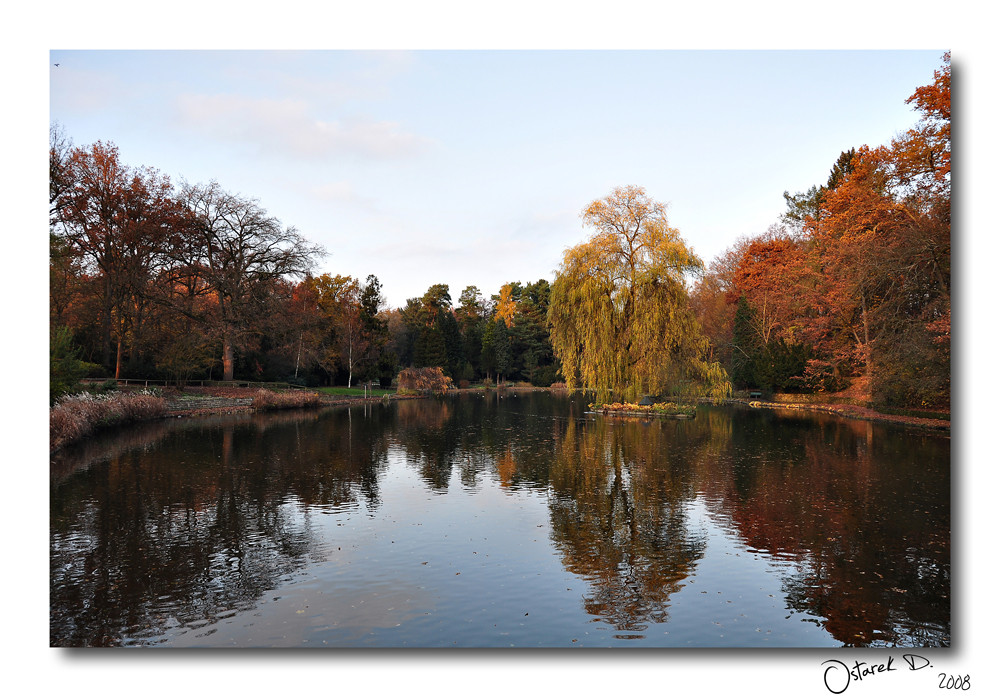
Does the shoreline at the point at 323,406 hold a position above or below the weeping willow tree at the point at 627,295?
below

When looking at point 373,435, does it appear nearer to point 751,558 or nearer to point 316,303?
point 751,558

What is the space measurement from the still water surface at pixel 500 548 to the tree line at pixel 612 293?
299 cm

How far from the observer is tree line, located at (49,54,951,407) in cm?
1305

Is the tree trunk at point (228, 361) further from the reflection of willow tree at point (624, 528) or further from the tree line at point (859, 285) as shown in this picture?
the tree line at point (859, 285)

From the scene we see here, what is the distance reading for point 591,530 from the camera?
27.7ft

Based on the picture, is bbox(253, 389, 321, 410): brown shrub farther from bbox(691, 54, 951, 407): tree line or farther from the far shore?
bbox(691, 54, 951, 407): tree line

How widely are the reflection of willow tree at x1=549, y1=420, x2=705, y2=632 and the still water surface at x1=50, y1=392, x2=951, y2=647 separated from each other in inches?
1.6

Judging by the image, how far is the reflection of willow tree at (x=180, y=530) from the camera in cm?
565

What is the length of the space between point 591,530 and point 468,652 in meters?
3.75

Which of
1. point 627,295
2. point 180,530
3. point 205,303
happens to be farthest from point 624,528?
point 205,303

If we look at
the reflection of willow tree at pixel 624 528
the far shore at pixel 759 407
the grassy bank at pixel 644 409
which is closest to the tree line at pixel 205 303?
the far shore at pixel 759 407

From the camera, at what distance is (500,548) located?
752cm

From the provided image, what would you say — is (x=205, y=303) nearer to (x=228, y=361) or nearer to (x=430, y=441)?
(x=228, y=361)

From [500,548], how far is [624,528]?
6.72ft
